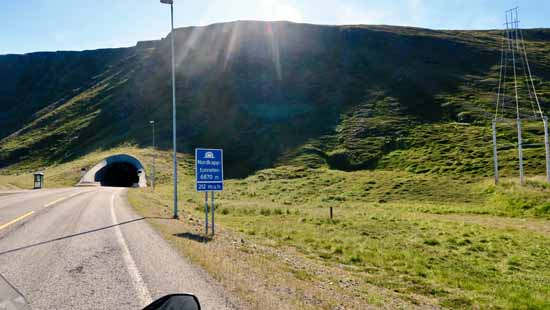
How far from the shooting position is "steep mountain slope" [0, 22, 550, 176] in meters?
61.8

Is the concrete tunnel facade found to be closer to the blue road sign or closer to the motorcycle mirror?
the blue road sign

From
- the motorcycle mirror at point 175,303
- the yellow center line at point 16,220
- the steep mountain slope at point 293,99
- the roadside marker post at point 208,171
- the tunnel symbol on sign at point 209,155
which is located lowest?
the yellow center line at point 16,220

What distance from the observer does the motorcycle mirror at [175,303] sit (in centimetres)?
224

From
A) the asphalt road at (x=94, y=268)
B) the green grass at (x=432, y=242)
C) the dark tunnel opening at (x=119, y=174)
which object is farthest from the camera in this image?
the dark tunnel opening at (x=119, y=174)

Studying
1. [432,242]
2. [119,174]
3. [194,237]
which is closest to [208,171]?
[194,237]

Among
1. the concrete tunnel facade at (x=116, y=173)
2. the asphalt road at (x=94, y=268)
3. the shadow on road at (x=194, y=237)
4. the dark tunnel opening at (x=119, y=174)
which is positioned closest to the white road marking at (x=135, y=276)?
the asphalt road at (x=94, y=268)

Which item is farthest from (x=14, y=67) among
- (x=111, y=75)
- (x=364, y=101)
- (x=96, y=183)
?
(x=364, y=101)

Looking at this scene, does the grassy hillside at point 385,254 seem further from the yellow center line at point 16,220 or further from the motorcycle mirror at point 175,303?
the yellow center line at point 16,220

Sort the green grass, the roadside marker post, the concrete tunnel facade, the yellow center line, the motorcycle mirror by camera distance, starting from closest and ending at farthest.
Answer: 1. the motorcycle mirror
2. the green grass
3. the yellow center line
4. the roadside marker post
5. the concrete tunnel facade

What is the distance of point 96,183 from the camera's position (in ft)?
168

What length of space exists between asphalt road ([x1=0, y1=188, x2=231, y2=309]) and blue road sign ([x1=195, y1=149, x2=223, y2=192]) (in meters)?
2.58

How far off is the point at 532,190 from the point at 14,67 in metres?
178

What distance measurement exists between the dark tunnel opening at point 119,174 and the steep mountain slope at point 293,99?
8.49 m

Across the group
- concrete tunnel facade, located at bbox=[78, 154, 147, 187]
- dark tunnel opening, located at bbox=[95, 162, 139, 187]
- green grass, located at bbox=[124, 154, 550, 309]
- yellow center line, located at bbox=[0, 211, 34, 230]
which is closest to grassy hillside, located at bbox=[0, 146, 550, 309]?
green grass, located at bbox=[124, 154, 550, 309]
